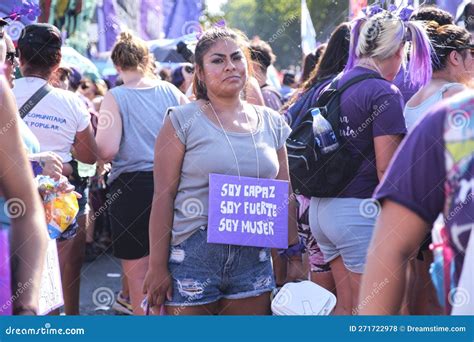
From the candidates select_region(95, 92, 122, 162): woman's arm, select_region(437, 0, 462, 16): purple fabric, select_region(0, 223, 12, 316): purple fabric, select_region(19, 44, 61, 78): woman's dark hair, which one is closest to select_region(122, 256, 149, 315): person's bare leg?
select_region(95, 92, 122, 162): woman's arm

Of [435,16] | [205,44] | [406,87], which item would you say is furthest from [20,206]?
[435,16]

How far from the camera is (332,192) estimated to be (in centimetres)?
407

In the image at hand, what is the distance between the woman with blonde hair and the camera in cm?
512

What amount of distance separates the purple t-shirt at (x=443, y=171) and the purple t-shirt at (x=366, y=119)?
191 centimetres

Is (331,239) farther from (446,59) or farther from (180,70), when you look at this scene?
(180,70)

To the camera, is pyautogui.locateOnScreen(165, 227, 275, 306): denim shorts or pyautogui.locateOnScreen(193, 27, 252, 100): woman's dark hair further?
pyautogui.locateOnScreen(193, 27, 252, 100): woman's dark hair

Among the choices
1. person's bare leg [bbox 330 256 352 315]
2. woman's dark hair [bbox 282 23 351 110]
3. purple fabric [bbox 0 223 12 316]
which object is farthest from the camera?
woman's dark hair [bbox 282 23 351 110]

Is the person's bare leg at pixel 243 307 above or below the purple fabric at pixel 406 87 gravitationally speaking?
below

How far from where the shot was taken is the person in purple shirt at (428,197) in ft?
6.46

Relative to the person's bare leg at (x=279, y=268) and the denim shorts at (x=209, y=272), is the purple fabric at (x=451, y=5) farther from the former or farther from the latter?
the denim shorts at (x=209, y=272)

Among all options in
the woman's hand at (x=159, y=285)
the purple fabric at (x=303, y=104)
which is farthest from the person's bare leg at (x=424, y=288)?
the woman's hand at (x=159, y=285)

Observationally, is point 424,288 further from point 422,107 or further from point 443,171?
point 443,171

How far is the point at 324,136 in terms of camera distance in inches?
159

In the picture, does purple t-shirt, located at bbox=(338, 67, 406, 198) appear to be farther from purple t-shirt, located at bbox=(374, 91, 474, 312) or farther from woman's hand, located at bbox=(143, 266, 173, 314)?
purple t-shirt, located at bbox=(374, 91, 474, 312)
